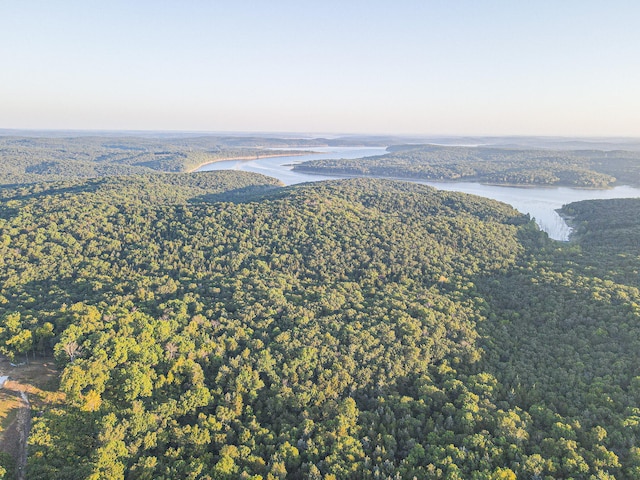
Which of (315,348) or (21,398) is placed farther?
(315,348)

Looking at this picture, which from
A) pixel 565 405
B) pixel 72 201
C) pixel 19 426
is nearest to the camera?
pixel 19 426

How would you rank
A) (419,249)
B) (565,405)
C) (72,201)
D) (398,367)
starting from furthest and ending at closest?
1. (72,201)
2. (419,249)
3. (398,367)
4. (565,405)

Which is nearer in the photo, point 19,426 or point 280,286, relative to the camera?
point 19,426

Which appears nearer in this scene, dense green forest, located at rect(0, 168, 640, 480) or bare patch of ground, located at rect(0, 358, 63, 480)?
bare patch of ground, located at rect(0, 358, 63, 480)

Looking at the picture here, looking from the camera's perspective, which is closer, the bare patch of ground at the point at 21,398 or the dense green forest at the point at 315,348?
the bare patch of ground at the point at 21,398

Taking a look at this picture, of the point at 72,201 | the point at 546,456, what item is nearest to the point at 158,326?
the point at 546,456

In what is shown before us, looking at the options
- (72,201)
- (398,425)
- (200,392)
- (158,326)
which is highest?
(72,201)

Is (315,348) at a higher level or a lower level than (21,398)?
lower

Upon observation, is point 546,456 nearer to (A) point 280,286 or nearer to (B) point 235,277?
(A) point 280,286
